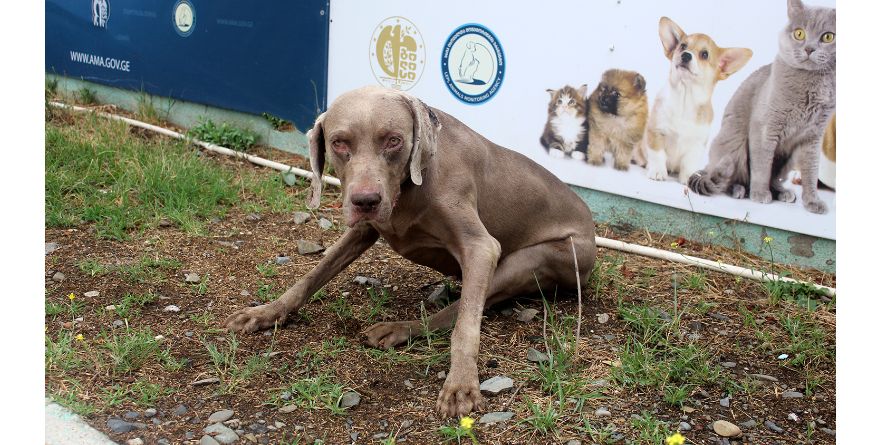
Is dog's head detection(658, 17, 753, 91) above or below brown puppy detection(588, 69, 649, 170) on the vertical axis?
above

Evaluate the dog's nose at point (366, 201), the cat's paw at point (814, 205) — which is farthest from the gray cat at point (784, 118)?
the dog's nose at point (366, 201)

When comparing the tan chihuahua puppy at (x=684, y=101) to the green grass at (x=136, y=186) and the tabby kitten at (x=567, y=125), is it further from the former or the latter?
the green grass at (x=136, y=186)

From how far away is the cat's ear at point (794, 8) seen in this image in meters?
4.20

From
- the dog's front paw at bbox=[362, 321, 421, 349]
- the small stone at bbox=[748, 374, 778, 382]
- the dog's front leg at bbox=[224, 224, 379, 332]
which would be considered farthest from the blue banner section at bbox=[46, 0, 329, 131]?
the small stone at bbox=[748, 374, 778, 382]

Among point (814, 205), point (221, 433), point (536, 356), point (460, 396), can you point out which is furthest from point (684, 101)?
point (221, 433)

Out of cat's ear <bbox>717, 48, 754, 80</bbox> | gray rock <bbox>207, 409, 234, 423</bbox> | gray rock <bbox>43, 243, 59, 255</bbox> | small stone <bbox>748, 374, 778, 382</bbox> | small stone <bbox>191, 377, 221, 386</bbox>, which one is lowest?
gray rock <bbox>207, 409, 234, 423</bbox>

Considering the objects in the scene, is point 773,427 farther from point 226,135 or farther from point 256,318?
point 226,135

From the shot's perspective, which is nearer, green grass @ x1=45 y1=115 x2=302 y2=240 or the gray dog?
the gray dog

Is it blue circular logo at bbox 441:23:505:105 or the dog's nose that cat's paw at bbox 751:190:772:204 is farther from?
the dog's nose

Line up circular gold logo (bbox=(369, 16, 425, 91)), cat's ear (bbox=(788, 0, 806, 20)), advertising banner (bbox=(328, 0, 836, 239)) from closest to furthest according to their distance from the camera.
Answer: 1. cat's ear (bbox=(788, 0, 806, 20))
2. advertising banner (bbox=(328, 0, 836, 239))
3. circular gold logo (bbox=(369, 16, 425, 91))

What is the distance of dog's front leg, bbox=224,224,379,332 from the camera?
3.63m

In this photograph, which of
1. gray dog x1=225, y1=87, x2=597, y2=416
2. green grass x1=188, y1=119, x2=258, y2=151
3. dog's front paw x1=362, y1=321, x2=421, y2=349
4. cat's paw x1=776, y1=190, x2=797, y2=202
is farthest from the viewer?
green grass x1=188, y1=119, x2=258, y2=151

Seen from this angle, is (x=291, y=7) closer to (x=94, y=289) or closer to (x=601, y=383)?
(x=94, y=289)

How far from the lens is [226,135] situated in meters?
6.66
